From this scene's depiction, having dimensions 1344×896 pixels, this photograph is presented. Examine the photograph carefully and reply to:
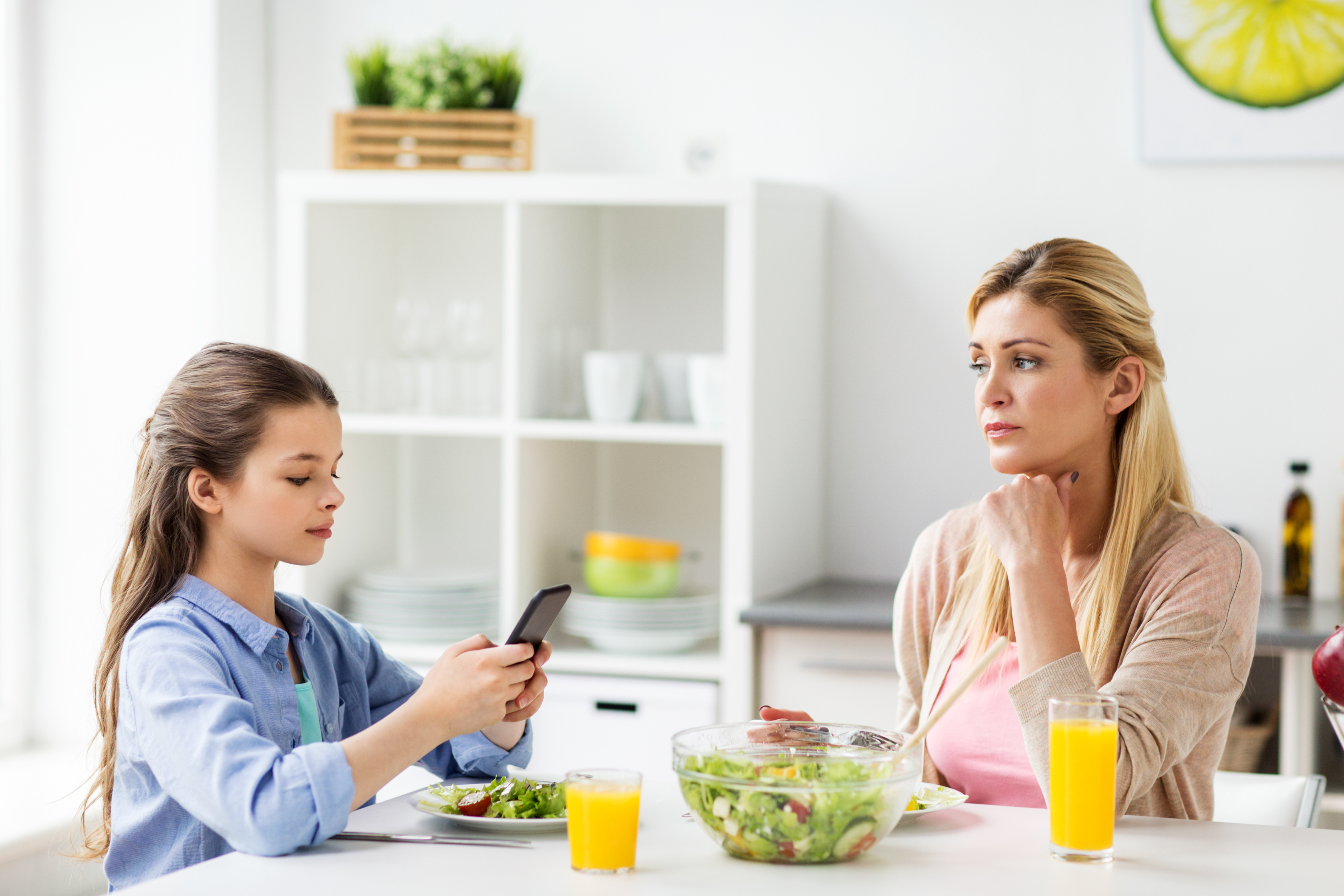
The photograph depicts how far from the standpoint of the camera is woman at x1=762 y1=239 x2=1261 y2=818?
159 centimetres

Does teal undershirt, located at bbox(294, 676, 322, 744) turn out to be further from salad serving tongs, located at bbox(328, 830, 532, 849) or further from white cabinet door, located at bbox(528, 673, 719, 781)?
white cabinet door, located at bbox(528, 673, 719, 781)

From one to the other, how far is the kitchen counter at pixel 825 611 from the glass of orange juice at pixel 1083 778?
1.36 meters

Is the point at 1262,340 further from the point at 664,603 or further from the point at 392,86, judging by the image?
the point at 392,86

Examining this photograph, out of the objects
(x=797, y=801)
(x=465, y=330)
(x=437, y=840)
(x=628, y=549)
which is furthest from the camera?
(x=465, y=330)

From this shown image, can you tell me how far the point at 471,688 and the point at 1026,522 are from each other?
0.68m

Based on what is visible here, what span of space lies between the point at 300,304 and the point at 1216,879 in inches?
90.0

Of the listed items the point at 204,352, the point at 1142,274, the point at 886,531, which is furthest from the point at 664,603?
the point at 204,352

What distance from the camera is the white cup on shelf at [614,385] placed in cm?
292

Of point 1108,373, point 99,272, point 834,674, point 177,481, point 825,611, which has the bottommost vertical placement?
point 834,674

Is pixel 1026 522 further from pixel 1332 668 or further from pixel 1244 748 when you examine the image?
pixel 1244 748

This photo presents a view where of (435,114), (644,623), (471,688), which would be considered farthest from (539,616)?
(435,114)

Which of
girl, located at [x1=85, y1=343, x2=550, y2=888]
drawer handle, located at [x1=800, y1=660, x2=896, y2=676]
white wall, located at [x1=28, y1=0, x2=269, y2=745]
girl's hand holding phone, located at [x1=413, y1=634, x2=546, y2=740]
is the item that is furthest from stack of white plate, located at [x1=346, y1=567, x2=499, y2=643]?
girl's hand holding phone, located at [x1=413, y1=634, x2=546, y2=740]

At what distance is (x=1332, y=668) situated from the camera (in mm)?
1268

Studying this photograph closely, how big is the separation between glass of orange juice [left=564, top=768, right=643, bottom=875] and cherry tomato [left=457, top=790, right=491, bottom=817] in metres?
0.19
